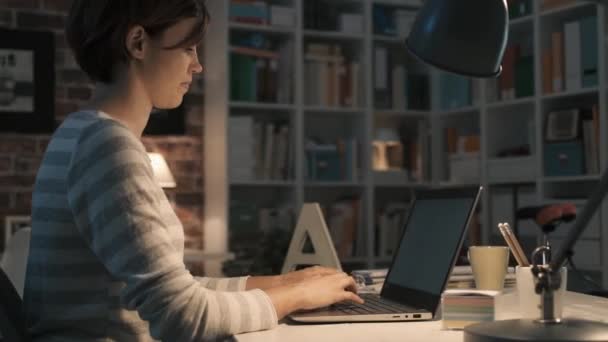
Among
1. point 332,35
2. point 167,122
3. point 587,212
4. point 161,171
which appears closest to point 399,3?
point 332,35

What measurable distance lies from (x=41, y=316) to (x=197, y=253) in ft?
9.29

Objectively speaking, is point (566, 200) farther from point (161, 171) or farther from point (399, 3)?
point (161, 171)

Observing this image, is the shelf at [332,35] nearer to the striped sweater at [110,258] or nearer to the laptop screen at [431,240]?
the laptop screen at [431,240]

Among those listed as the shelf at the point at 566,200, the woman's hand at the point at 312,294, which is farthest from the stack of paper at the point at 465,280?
the shelf at the point at 566,200

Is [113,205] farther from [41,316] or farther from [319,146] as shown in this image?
[319,146]

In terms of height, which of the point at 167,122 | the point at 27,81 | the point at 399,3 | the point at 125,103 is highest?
the point at 399,3

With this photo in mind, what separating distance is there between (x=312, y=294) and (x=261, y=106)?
3.25 metres

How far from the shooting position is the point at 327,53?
477 centimetres

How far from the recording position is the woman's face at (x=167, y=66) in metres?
1.33

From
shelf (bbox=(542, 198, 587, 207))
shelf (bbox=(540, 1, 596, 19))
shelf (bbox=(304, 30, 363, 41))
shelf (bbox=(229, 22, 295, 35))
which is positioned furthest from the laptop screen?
shelf (bbox=(304, 30, 363, 41))

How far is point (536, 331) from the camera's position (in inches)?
38.1

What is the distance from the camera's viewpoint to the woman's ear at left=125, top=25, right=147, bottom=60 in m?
1.30

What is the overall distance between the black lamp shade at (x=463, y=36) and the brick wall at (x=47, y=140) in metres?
3.28

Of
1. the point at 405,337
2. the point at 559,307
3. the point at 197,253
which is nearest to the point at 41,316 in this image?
the point at 405,337
